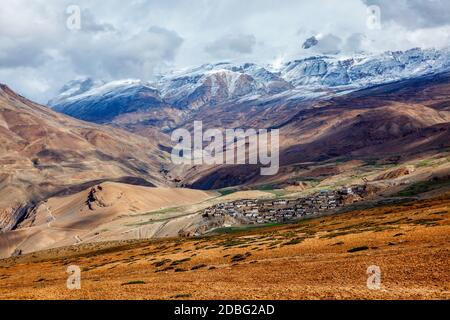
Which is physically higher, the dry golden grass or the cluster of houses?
the cluster of houses

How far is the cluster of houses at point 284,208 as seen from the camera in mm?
142250

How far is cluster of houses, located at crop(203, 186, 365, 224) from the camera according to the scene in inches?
5600

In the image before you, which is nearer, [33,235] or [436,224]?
[436,224]

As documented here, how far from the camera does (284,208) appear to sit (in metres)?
160

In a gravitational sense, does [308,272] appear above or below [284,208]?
below

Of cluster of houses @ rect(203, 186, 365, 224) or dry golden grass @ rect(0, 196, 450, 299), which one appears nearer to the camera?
dry golden grass @ rect(0, 196, 450, 299)

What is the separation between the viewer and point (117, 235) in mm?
158875

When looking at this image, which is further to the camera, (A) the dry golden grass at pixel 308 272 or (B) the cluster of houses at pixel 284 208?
(B) the cluster of houses at pixel 284 208

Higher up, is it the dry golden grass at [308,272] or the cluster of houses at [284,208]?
the cluster of houses at [284,208]

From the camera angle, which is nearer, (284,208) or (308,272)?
(308,272)

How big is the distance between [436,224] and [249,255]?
18.3 meters
